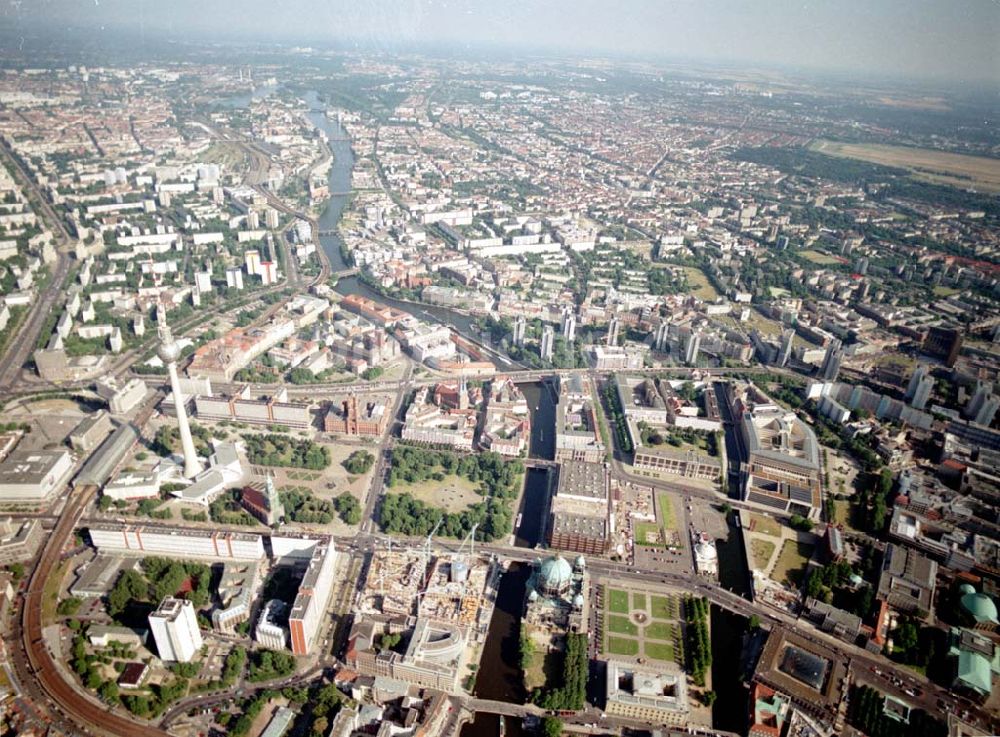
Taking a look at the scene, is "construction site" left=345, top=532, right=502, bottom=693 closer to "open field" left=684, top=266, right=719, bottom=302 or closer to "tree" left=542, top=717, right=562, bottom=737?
"tree" left=542, top=717, right=562, bottom=737

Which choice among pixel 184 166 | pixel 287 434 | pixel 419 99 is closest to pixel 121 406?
pixel 287 434

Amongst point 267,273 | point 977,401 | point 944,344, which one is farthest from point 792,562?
point 267,273

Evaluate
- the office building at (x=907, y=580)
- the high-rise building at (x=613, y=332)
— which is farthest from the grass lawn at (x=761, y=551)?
the high-rise building at (x=613, y=332)

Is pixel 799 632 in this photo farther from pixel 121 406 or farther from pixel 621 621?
pixel 121 406

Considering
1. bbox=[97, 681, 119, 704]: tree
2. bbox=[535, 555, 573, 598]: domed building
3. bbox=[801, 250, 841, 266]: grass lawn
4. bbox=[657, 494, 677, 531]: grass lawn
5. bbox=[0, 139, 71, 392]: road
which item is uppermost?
bbox=[801, 250, 841, 266]: grass lawn

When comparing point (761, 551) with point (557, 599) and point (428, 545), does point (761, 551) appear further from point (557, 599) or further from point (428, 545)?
point (428, 545)

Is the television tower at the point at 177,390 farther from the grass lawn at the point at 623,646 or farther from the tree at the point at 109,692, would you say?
the grass lawn at the point at 623,646

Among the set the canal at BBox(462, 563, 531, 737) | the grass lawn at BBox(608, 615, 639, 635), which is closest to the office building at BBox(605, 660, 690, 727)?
the grass lawn at BBox(608, 615, 639, 635)
